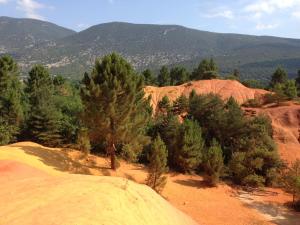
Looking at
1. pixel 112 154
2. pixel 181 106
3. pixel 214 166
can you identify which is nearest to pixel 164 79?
pixel 181 106

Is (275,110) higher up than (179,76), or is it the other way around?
(179,76)

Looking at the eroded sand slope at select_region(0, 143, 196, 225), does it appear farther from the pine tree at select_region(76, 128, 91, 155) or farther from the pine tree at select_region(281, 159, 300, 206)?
the pine tree at select_region(281, 159, 300, 206)

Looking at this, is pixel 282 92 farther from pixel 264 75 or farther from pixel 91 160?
pixel 264 75

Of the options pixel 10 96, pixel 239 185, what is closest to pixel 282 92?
pixel 239 185

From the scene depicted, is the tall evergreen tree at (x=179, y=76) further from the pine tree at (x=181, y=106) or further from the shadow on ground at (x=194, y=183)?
the shadow on ground at (x=194, y=183)

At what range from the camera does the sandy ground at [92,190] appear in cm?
1398

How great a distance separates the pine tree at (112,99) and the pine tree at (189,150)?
565 centimetres

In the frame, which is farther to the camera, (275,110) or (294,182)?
(275,110)

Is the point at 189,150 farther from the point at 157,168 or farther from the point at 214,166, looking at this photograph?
the point at 157,168

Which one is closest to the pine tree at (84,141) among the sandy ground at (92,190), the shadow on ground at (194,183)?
the sandy ground at (92,190)

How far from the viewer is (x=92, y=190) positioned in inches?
576

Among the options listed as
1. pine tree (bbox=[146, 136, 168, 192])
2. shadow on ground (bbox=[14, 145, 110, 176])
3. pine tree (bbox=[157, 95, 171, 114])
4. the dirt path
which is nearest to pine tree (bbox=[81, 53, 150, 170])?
shadow on ground (bbox=[14, 145, 110, 176])

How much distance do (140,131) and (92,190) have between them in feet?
44.8

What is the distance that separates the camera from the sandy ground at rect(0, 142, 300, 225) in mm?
13977
